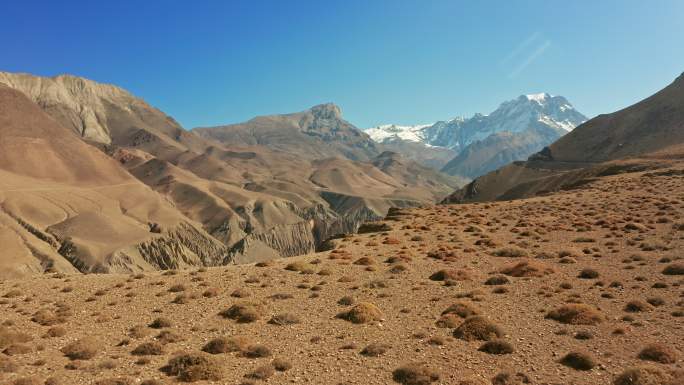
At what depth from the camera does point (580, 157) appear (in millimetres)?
192125

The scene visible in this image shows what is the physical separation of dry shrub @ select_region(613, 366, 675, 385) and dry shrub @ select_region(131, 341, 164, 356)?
17092 millimetres

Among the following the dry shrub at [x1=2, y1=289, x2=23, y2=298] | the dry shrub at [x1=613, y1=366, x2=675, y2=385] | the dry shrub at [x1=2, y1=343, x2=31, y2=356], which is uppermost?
the dry shrub at [x1=2, y1=289, x2=23, y2=298]

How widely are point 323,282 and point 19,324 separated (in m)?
16.8

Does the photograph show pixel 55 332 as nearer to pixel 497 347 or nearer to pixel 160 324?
pixel 160 324

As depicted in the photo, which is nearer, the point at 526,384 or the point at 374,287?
the point at 526,384

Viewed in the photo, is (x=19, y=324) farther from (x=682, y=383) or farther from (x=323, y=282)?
(x=682, y=383)

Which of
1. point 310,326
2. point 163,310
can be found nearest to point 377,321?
point 310,326

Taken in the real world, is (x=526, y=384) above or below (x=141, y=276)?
below

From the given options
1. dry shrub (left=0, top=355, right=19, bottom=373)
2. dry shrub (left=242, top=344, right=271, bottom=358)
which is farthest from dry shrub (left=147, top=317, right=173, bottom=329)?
dry shrub (left=0, top=355, right=19, bottom=373)

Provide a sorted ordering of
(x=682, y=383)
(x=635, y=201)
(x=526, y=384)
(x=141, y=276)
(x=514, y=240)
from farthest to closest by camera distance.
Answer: (x=635, y=201) < (x=514, y=240) < (x=141, y=276) < (x=526, y=384) < (x=682, y=383)

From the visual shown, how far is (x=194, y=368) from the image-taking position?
15.8m

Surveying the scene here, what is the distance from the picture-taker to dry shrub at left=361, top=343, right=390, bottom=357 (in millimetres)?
17608

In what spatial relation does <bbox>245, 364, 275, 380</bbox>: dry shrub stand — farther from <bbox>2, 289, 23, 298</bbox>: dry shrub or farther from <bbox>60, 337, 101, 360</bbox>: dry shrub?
<bbox>2, 289, 23, 298</bbox>: dry shrub

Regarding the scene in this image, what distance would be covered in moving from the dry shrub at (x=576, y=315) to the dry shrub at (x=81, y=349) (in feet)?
68.1
